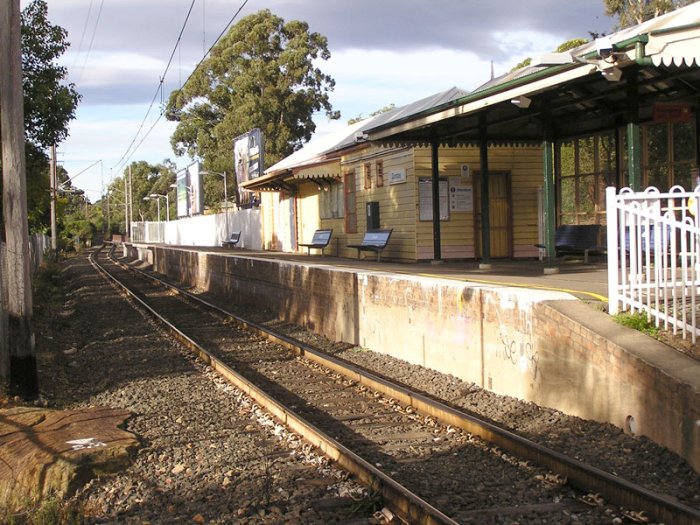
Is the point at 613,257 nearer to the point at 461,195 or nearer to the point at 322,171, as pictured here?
the point at 461,195

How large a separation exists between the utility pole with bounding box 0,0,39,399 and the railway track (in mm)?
2495

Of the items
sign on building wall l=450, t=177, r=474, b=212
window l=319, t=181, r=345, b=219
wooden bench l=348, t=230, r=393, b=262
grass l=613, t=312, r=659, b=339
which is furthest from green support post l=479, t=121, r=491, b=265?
window l=319, t=181, r=345, b=219

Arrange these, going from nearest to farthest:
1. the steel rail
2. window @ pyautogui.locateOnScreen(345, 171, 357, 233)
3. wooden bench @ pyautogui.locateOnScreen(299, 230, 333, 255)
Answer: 1. the steel rail
2. window @ pyautogui.locateOnScreen(345, 171, 357, 233)
3. wooden bench @ pyautogui.locateOnScreen(299, 230, 333, 255)

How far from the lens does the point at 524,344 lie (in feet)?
26.0

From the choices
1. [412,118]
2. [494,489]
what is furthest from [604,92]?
[494,489]

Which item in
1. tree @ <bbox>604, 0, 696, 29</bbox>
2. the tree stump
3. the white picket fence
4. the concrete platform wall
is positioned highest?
tree @ <bbox>604, 0, 696, 29</bbox>

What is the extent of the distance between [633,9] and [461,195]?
22.1 meters

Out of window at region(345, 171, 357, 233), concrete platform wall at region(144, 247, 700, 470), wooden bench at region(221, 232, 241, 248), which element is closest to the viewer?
concrete platform wall at region(144, 247, 700, 470)

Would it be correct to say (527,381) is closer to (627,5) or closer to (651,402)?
(651,402)

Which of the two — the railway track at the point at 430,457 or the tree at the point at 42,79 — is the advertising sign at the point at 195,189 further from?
the railway track at the point at 430,457

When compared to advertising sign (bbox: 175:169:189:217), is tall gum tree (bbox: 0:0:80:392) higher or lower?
lower

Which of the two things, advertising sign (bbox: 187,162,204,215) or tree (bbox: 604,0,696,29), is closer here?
tree (bbox: 604,0,696,29)

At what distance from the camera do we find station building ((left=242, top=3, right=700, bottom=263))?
10.6 m

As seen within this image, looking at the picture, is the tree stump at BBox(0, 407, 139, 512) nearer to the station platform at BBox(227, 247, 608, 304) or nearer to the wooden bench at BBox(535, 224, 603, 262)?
the station platform at BBox(227, 247, 608, 304)
